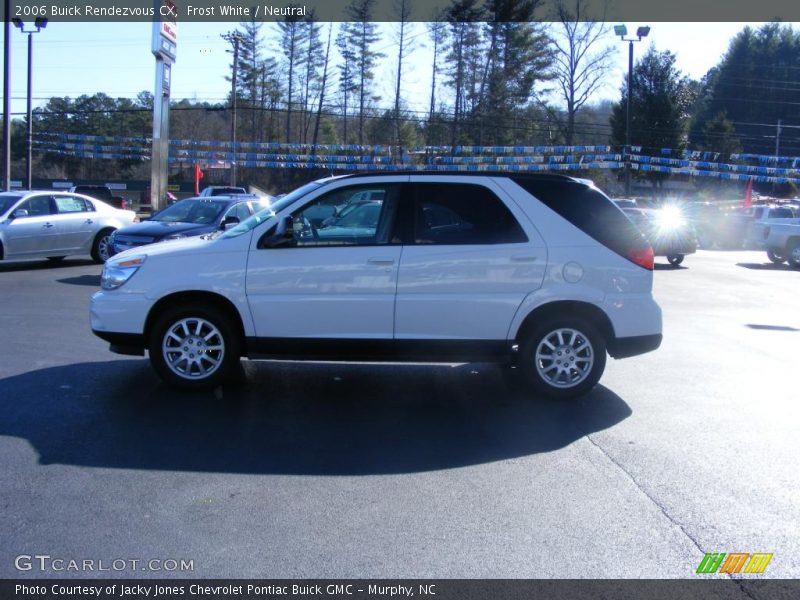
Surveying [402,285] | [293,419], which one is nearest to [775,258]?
[402,285]

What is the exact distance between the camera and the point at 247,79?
57500 millimetres

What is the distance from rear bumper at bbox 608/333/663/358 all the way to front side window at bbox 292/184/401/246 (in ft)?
7.25

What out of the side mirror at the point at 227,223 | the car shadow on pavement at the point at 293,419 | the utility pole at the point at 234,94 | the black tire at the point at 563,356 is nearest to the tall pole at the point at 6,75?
the utility pole at the point at 234,94

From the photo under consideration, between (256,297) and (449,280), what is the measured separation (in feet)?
5.46

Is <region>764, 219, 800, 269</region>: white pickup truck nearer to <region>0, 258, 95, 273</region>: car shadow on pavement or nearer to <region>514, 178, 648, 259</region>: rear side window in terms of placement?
<region>514, 178, 648, 259</region>: rear side window

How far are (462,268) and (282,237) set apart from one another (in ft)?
5.14

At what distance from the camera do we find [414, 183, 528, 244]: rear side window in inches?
272

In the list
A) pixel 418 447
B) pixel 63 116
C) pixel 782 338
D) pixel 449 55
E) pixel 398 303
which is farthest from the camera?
pixel 63 116

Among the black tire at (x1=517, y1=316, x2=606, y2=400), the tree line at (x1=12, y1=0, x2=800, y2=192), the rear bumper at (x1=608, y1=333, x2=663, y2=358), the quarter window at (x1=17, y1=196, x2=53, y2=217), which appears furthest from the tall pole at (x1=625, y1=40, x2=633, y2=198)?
the black tire at (x1=517, y1=316, x2=606, y2=400)

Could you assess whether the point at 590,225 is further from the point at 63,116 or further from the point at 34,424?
the point at 63,116

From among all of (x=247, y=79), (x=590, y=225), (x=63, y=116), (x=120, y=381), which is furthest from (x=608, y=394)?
(x=63, y=116)

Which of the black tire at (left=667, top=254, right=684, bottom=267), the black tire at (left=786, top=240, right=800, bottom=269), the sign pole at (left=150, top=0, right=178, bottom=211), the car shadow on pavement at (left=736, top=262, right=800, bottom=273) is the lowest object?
the car shadow on pavement at (left=736, top=262, right=800, bottom=273)

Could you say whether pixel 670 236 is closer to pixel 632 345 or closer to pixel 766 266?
pixel 766 266

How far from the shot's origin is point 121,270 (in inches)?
275
